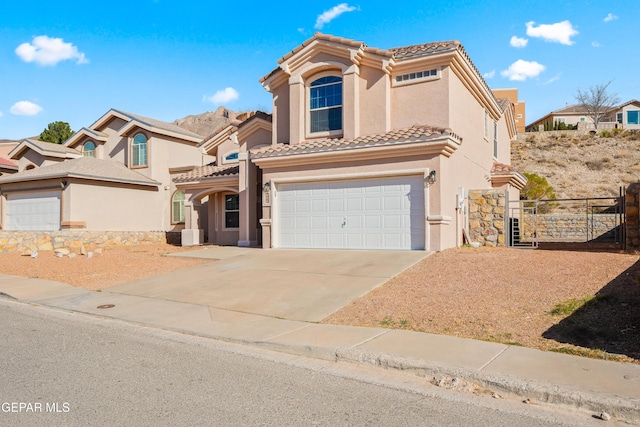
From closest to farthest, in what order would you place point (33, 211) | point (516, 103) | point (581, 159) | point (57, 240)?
point (57, 240) < point (33, 211) < point (581, 159) < point (516, 103)

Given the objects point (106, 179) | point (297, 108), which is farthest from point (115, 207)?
point (297, 108)

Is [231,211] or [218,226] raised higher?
[231,211]

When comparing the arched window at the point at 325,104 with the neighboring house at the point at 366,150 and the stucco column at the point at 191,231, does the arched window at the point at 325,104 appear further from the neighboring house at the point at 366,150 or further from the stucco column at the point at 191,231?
the stucco column at the point at 191,231

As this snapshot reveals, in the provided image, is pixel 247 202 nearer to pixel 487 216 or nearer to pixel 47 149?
pixel 487 216

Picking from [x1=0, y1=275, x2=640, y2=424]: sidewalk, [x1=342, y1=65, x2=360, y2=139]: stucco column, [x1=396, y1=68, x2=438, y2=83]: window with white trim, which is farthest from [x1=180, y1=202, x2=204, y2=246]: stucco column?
[x1=0, y1=275, x2=640, y2=424]: sidewalk

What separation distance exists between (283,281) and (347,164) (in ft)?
19.1

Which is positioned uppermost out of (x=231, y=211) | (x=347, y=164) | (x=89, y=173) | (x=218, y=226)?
(x=89, y=173)

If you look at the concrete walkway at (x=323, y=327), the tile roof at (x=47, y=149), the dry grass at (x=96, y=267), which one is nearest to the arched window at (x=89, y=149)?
the tile roof at (x=47, y=149)

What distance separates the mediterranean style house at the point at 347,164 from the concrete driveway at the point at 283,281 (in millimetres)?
1368

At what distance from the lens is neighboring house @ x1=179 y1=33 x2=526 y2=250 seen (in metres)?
15.7

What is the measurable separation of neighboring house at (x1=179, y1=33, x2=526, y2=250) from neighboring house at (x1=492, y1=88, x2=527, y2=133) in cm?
3782

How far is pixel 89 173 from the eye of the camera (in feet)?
82.2

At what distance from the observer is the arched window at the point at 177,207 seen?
2917 cm

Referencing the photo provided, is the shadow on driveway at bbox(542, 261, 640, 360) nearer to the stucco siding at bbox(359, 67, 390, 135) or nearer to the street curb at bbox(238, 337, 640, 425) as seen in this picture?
the street curb at bbox(238, 337, 640, 425)
